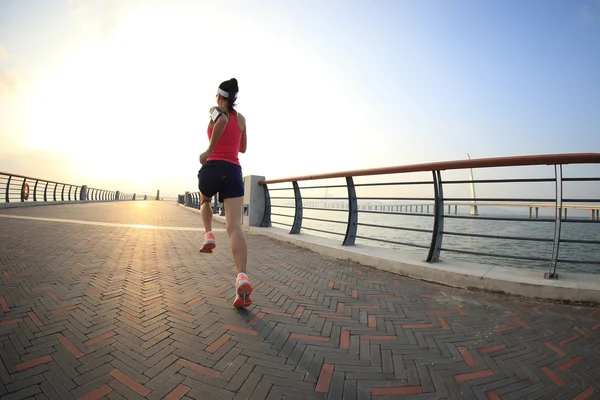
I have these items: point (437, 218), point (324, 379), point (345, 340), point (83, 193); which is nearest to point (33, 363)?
point (324, 379)

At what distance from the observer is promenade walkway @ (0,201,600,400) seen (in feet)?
4.61

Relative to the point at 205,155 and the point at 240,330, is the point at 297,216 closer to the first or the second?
the point at 205,155

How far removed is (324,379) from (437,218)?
2.77m

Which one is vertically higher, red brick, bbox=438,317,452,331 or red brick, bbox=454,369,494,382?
red brick, bbox=438,317,452,331

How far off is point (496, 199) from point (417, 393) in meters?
2.62

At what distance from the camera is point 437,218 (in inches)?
138

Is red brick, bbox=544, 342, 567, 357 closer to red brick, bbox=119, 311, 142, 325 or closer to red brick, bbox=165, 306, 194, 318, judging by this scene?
red brick, bbox=165, 306, 194, 318

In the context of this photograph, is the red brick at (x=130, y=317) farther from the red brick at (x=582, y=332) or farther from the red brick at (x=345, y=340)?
the red brick at (x=582, y=332)

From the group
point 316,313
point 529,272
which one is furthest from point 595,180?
point 316,313

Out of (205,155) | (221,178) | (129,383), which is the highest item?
(205,155)

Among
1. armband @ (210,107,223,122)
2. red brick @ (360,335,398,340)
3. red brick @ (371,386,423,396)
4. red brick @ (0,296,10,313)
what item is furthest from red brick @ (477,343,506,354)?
red brick @ (0,296,10,313)

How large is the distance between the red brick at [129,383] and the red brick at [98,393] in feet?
0.22

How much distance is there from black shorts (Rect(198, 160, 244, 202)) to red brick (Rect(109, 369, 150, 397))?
135cm

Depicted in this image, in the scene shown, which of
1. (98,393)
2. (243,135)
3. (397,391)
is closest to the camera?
(98,393)
